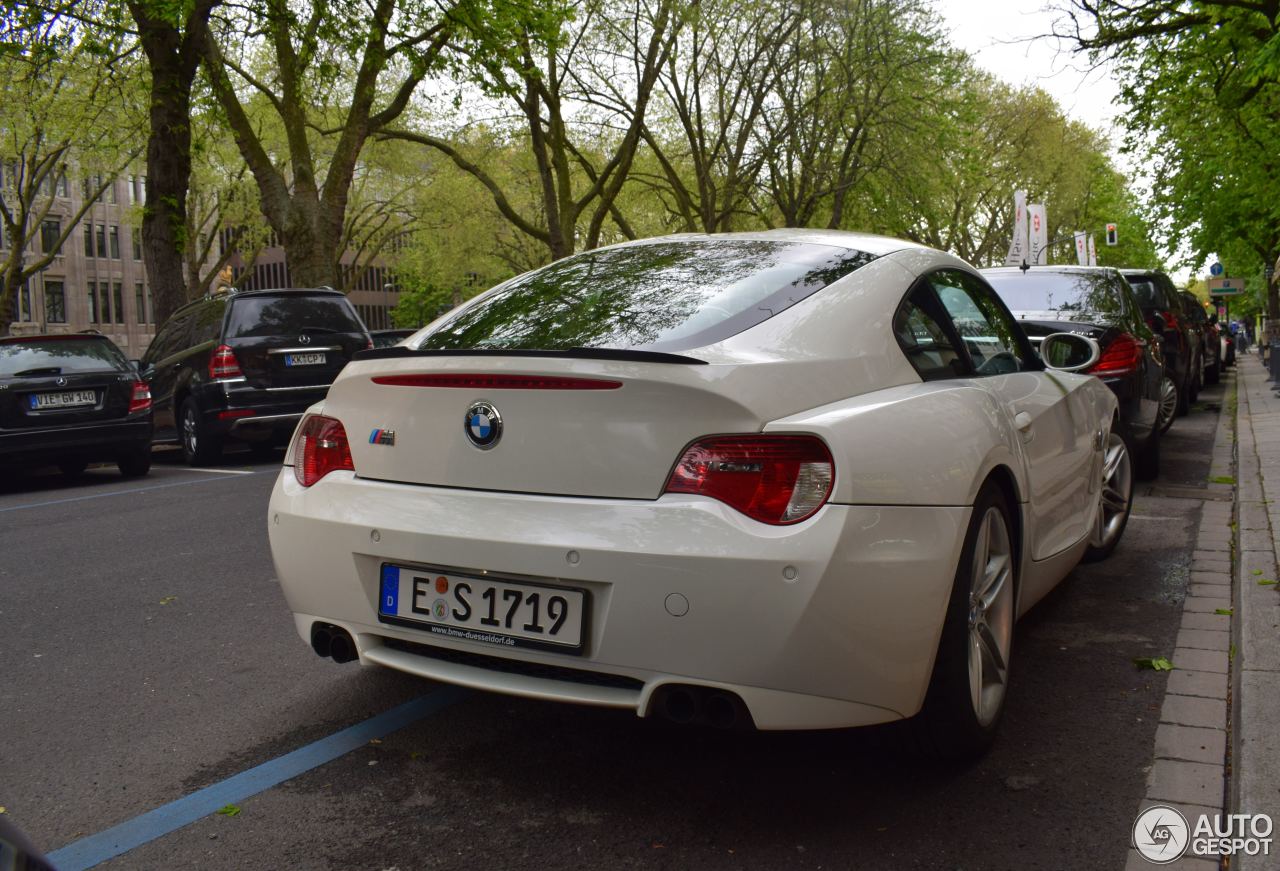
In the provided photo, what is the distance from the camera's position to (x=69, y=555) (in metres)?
7.11

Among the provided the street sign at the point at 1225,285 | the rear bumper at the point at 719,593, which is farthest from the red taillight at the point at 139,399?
the street sign at the point at 1225,285

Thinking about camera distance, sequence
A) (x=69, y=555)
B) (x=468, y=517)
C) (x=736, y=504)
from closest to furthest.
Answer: (x=736, y=504) → (x=468, y=517) → (x=69, y=555)

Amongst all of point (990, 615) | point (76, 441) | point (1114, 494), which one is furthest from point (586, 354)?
point (76, 441)

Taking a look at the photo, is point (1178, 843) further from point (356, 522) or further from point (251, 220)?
point (251, 220)

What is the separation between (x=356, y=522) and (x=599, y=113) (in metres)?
27.3

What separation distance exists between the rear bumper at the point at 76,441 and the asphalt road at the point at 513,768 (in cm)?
668

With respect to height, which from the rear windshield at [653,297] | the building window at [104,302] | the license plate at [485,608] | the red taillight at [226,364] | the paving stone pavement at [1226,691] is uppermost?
the building window at [104,302]

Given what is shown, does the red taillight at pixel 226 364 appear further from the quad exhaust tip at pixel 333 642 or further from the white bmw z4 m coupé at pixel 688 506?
the quad exhaust tip at pixel 333 642

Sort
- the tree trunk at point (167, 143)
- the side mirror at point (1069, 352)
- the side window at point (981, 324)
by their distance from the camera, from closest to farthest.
Answer: the side window at point (981, 324) < the side mirror at point (1069, 352) < the tree trunk at point (167, 143)

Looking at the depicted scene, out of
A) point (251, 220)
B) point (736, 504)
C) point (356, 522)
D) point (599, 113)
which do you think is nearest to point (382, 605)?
point (356, 522)

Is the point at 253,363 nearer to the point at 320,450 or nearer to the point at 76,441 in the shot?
the point at 76,441

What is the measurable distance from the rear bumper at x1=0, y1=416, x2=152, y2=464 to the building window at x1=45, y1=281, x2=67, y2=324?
57.7 m

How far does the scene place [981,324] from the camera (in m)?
4.35

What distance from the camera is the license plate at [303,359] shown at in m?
13.1
